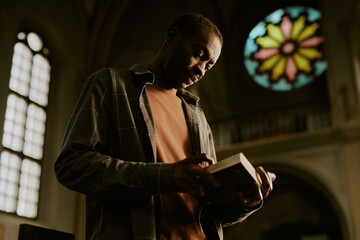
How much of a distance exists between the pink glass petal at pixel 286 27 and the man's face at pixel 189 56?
42.6 feet

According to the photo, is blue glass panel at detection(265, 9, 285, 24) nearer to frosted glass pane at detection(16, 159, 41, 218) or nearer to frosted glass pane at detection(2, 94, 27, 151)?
frosted glass pane at detection(2, 94, 27, 151)

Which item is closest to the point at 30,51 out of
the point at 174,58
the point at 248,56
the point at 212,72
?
the point at 212,72

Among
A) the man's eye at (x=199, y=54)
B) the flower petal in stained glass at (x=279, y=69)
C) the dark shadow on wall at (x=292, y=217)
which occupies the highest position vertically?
the flower petal in stained glass at (x=279, y=69)

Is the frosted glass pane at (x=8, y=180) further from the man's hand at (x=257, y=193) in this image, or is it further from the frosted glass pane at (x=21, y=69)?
the man's hand at (x=257, y=193)

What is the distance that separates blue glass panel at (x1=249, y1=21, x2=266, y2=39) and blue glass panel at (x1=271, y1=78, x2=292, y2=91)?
1.67 metres

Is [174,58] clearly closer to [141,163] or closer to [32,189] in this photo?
[141,163]

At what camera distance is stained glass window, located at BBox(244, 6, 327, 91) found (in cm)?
1381

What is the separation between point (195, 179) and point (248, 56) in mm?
13781

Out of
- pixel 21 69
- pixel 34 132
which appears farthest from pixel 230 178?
pixel 21 69

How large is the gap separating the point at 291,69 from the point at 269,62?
0.69 metres

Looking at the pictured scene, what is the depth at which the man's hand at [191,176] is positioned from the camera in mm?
1337

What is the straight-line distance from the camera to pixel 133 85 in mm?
1687

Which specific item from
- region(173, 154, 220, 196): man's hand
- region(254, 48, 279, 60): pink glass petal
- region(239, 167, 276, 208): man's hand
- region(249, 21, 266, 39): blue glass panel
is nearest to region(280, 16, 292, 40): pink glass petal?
region(254, 48, 279, 60): pink glass petal

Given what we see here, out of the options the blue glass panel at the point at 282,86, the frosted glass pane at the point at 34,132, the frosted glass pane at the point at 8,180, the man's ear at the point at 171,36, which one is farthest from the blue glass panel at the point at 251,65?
the man's ear at the point at 171,36
